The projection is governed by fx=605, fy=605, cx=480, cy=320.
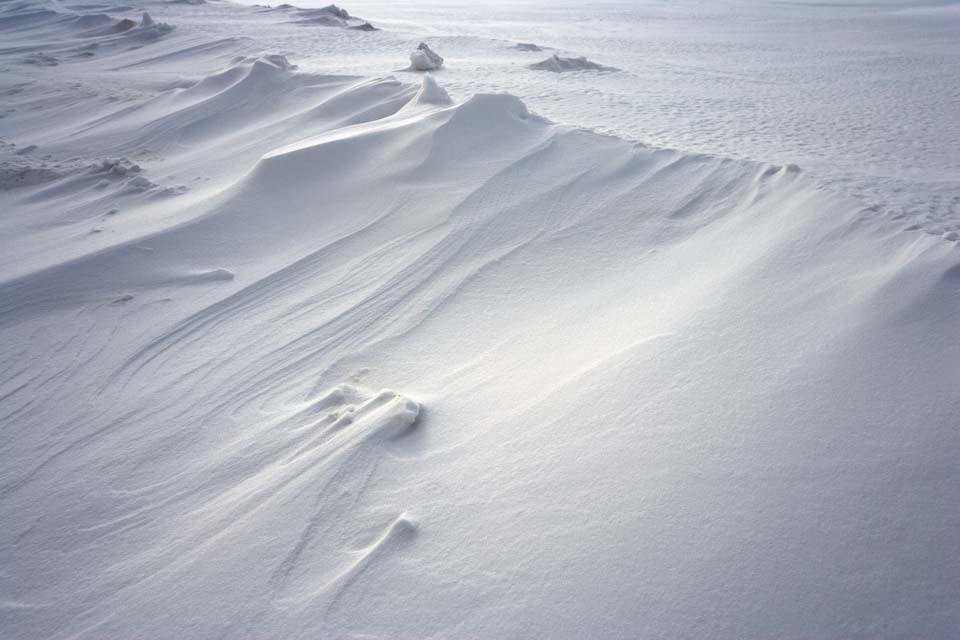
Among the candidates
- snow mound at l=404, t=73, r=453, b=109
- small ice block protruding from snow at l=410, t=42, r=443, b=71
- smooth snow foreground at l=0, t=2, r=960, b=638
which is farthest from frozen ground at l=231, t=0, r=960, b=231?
snow mound at l=404, t=73, r=453, b=109

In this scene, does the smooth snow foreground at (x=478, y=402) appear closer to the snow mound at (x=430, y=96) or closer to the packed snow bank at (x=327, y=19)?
the snow mound at (x=430, y=96)

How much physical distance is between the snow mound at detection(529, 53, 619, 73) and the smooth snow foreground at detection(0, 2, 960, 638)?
279cm

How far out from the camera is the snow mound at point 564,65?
536cm

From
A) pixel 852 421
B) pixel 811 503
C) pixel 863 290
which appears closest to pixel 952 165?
pixel 863 290

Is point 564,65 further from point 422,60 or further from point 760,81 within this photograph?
point 760,81

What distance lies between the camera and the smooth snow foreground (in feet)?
3.73

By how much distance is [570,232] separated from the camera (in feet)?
7.65

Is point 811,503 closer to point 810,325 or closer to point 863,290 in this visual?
point 810,325

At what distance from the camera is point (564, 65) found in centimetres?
552

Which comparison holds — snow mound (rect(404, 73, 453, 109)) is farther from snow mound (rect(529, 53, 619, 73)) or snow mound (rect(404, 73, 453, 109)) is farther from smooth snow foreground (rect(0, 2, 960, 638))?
snow mound (rect(529, 53, 619, 73))

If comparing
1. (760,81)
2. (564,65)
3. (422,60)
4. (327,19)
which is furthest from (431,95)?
(327,19)

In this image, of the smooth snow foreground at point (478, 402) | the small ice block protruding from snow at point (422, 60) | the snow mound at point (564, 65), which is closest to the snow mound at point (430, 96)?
the smooth snow foreground at point (478, 402)

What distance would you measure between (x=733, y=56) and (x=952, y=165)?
468cm

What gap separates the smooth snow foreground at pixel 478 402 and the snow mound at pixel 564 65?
2.79 m
